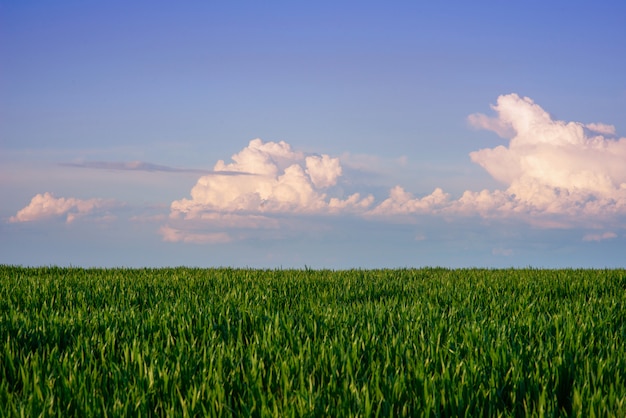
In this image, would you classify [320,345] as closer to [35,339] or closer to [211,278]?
[35,339]

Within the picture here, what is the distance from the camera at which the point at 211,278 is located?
35.7 feet

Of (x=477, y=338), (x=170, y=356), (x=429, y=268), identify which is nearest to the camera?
(x=170, y=356)

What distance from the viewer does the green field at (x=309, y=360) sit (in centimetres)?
353

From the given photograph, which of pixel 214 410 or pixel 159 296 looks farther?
pixel 159 296

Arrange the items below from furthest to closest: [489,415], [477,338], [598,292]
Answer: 1. [598,292]
2. [477,338]
3. [489,415]

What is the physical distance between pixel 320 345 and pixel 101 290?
5272 millimetres

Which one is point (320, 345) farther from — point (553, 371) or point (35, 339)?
point (35, 339)

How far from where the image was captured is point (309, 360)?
4363 mm

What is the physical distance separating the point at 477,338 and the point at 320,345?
4.81 feet

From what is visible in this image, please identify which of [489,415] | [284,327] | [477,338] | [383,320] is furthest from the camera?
[383,320]

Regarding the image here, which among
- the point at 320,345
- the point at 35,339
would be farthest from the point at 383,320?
the point at 35,339

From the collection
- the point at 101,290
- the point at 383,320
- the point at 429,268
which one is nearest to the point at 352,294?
the point at 383,320

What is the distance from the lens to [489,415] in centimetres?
337

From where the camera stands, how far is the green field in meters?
3.53
